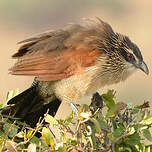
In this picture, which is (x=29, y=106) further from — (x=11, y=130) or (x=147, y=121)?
(x=147, y=121)

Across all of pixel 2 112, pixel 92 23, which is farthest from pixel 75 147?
pixel 92 23

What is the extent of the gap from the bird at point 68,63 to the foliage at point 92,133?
83 cm

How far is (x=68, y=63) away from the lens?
3461mm

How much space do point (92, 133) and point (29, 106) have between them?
35.8 inches

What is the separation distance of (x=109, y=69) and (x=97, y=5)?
10.5 meters

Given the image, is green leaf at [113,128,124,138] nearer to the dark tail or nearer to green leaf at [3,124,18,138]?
green leaf at [3,124,18,138]

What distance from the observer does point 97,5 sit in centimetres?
1389

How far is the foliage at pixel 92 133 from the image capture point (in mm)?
2291

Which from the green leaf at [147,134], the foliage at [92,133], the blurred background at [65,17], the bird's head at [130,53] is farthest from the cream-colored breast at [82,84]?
the blurred background at [65,17]

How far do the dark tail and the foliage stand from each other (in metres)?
0.43

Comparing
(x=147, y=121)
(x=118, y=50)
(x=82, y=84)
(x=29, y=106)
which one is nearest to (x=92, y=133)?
(x=147, y=121)

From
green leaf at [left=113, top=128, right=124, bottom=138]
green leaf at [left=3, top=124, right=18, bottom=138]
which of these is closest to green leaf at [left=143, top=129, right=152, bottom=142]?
green leaf at [left=113, top=128, right=124, bottom=138]

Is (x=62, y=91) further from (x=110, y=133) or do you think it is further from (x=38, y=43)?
(x=110, y=133)

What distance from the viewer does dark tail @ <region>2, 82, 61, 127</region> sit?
3049 mm
